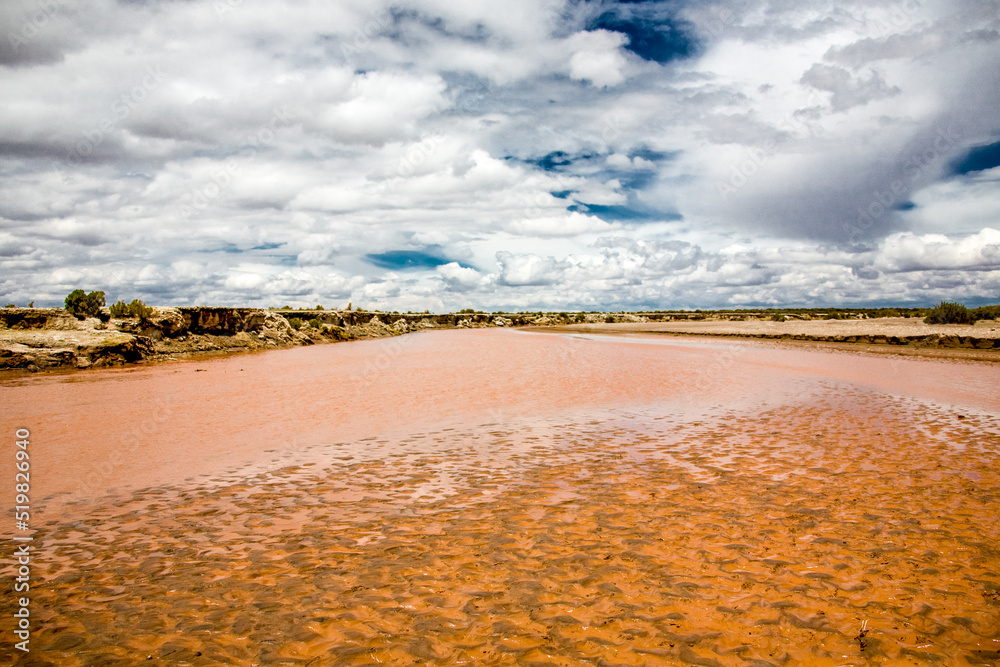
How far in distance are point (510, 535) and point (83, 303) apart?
2667 centimetres

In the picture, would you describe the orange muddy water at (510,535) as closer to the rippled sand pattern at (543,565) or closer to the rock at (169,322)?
the rippled sand pattern at (543,565)

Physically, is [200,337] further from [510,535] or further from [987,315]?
[987,315]

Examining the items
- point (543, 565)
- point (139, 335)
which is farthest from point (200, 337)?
point (543, 565)

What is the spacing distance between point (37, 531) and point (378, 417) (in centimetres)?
650

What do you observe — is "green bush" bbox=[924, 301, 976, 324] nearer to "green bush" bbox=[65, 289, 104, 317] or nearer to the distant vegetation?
the distant vegetation

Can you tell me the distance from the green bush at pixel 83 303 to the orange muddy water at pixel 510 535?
1391 cm

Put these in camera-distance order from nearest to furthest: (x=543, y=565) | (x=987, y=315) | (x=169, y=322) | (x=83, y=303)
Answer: (x=543, y=565)
(x=83, y=303)
(x=169, y=322)
(x=987, y=315)

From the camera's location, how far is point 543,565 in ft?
15.4

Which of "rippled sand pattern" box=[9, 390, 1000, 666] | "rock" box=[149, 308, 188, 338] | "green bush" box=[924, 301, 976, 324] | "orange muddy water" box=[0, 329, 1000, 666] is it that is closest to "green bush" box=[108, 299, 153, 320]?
"rock" box=[149, 308, 188, 338]

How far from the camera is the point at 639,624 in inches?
150

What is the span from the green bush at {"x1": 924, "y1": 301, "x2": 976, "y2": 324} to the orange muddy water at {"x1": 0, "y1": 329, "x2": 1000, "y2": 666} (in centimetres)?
3730

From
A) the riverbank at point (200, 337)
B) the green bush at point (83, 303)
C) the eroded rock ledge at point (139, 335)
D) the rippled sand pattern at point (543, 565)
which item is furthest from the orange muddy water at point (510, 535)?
the green bush at point (83, 303)

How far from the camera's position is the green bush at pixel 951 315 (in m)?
39.7

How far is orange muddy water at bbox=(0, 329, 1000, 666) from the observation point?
12.0ft
